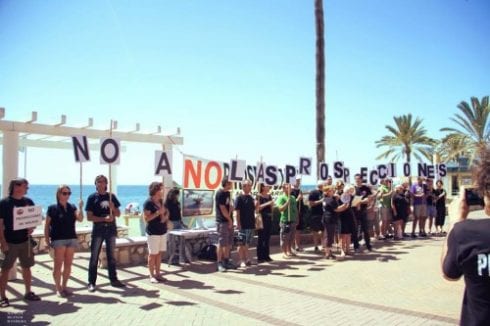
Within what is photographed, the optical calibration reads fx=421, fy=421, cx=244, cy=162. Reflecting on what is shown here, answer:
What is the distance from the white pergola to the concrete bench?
196 centimetres

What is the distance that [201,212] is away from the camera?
12.5 metres

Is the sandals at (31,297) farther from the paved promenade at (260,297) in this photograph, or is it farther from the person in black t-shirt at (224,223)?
the person in black t-shirt at (224,223)

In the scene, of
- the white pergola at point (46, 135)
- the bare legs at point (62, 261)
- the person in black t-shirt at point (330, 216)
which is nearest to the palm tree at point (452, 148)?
the person in black t-shirt at point (330, 216)

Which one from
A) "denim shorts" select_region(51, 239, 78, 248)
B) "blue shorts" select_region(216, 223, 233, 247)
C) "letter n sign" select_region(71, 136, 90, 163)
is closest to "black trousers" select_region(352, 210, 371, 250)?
"blue shorts" select_region(216, 223, 233, 247)

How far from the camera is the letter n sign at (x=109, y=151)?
886 cm

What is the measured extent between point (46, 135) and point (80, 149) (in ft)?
5.72

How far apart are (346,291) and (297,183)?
535cm

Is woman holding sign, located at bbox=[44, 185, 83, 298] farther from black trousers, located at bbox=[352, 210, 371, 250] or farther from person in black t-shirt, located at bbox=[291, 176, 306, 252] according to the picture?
black trousers, located at bbox=[352, 210, 371, 250]

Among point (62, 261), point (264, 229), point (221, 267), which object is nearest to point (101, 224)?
point (62, 261)

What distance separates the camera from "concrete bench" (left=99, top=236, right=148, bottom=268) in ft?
32.2

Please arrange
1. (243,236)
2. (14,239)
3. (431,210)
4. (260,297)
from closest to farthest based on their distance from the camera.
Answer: (14,239) < (260,297) < (243,236) < (431,210)

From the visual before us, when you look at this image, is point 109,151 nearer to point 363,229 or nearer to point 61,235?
point 61,235

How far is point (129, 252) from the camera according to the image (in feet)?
33.1

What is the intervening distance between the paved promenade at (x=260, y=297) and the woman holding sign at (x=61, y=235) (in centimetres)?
41
